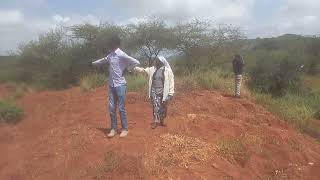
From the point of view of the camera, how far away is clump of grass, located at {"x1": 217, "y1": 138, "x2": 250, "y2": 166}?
9.56 metres

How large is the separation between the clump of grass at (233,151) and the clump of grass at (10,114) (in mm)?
7236

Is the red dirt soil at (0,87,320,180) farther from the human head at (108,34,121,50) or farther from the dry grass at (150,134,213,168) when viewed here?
the human head at (108,34,121,50)

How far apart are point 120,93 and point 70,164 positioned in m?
1.46

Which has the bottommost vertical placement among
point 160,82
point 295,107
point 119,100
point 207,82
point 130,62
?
point 295,107

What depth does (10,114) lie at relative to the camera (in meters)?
15.2

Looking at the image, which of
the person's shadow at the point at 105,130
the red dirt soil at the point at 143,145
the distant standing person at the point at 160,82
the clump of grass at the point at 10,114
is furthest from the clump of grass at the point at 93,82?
the distant standing person at the point at 160,82

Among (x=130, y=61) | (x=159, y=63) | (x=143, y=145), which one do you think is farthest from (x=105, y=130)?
(x=130, y=61)

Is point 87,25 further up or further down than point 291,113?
further up

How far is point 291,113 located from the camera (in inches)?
648

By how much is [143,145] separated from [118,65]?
1.44 metres

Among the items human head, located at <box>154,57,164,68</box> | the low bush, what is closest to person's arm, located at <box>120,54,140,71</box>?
human head, located at <box>154,57,164,68</box>

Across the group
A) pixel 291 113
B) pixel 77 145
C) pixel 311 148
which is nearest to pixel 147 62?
pixel 291 113

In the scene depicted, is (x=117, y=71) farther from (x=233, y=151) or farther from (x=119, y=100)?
(x=233, y=151)

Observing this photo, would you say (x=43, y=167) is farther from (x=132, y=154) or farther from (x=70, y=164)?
(x=132, y=154)
